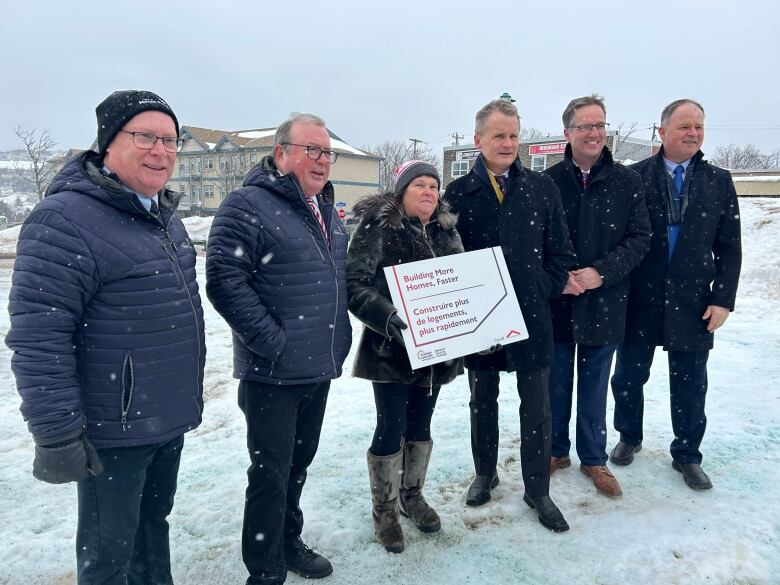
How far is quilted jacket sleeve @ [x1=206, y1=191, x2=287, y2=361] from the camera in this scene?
2400 mm

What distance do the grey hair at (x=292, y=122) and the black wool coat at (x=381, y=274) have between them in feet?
1.77

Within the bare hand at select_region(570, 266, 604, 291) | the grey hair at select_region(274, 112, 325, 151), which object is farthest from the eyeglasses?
the grey hair at select_region(274, 112, 325, 151)

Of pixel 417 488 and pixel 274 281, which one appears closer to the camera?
pixel 274 281

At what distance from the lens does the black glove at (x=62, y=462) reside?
1799 millimetres

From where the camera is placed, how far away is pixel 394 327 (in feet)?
9.18

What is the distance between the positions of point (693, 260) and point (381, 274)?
93.9 inches

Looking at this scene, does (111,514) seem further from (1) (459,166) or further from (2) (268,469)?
(1) (459,166)

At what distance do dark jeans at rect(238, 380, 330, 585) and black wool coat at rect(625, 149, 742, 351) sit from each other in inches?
105

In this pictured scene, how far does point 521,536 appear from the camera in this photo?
3.17 m

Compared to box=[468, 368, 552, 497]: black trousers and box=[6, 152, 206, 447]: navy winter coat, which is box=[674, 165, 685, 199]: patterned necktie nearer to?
box=[468, 368, 552, 497]: black trousers

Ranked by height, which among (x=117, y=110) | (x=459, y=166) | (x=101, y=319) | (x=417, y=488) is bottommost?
(x=417, y=488)

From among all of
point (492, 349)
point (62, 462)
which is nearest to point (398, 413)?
point (492, 349)

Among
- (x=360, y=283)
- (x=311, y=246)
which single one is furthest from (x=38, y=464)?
(x=360, y=283)

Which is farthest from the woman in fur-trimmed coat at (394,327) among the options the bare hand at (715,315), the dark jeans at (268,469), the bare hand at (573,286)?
the bare hand at (715,315)
